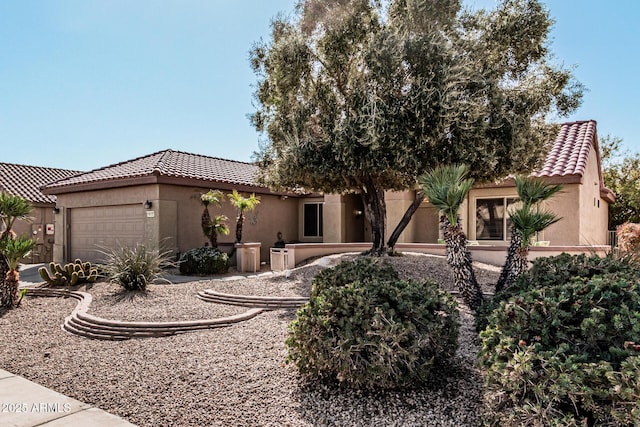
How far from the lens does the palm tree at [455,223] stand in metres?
6.75

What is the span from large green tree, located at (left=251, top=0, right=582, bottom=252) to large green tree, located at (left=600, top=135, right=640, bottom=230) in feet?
45.6

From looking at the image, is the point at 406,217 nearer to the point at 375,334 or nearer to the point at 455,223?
the point at 455,223

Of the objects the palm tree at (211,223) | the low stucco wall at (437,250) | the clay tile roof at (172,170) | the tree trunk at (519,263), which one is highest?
the clay tile roof at (172,170)

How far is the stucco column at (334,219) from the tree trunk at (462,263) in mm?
12801

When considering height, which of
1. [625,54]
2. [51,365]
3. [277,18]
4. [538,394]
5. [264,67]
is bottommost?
[51,365]

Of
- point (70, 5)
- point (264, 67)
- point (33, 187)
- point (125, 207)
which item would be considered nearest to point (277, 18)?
point (264, 67)

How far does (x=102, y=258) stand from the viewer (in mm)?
17797

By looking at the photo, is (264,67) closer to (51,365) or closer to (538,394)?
(51,365)

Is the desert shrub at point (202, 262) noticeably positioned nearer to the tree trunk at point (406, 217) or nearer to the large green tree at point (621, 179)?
the tree trunk at point (406, 217)

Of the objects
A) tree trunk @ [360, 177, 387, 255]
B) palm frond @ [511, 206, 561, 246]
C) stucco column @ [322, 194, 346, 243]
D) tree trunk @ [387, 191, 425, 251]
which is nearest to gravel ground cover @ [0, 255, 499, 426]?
palm frond @ [511, 206, 561, 246]

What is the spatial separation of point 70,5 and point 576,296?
12.4m

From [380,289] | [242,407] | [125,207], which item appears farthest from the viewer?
[125,207]

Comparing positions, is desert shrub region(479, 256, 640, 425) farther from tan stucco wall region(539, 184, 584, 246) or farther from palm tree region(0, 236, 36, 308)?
tan stucco wall region(539, 184, 584, 246)

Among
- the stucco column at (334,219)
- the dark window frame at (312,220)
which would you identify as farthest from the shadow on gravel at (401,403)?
the dark window frame at (312,220)
